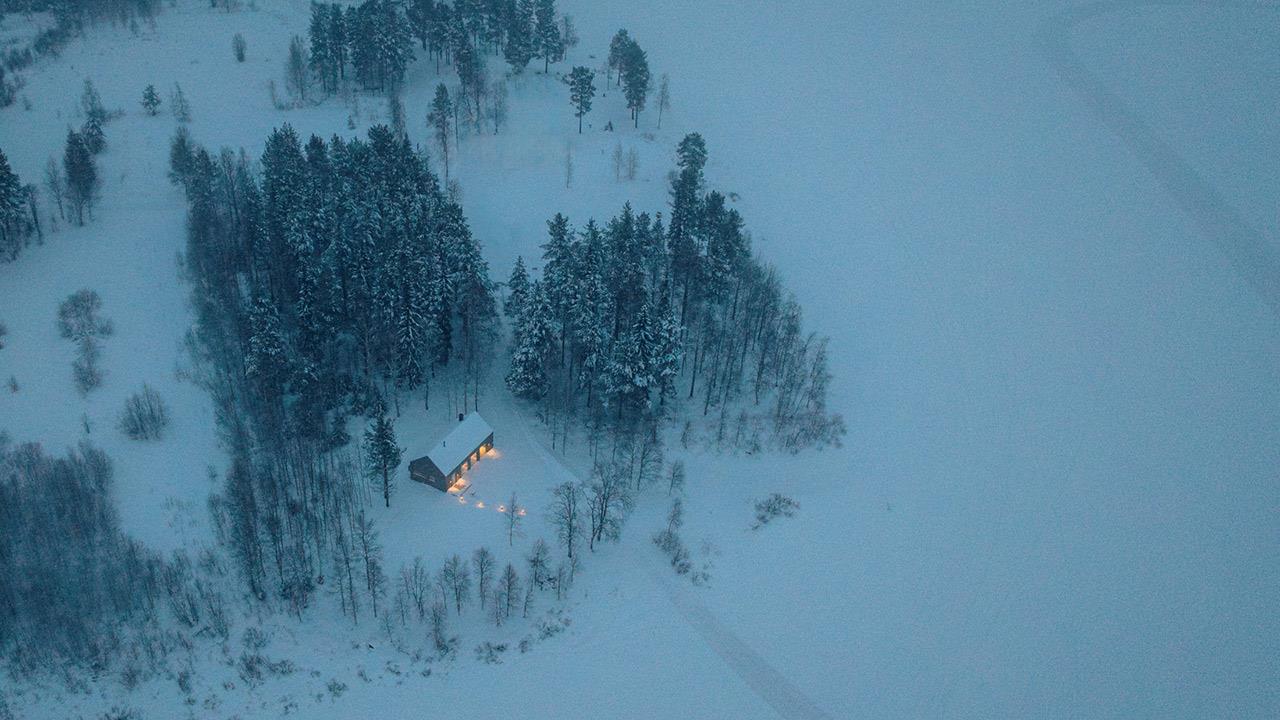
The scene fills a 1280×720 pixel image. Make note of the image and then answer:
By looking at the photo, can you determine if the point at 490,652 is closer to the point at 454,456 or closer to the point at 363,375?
the point at 454,456

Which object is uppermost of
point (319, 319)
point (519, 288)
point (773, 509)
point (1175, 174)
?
point (1175, 174)

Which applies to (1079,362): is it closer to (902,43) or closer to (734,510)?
(734,510)

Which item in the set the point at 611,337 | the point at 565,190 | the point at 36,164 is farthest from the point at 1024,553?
the point at 36,164

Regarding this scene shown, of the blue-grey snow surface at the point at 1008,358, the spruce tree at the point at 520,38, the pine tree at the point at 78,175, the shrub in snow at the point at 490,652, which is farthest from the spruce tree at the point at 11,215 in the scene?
the blue-grey snow surface at the point at 1008,358

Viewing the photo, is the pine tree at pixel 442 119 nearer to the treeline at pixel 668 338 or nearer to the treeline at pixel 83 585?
the treeline at pixel 668 338

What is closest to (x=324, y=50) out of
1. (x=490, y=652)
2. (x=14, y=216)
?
(x=14, y=216)

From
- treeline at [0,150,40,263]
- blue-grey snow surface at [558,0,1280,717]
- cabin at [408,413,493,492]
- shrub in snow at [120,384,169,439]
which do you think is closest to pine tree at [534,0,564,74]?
blue-grey snow surface at [558,0,1280,717]

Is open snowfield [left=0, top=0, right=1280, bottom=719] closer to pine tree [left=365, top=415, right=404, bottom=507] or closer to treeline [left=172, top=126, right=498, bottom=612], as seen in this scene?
pine tree [left=365, top=415, right=404, bottom=507]
